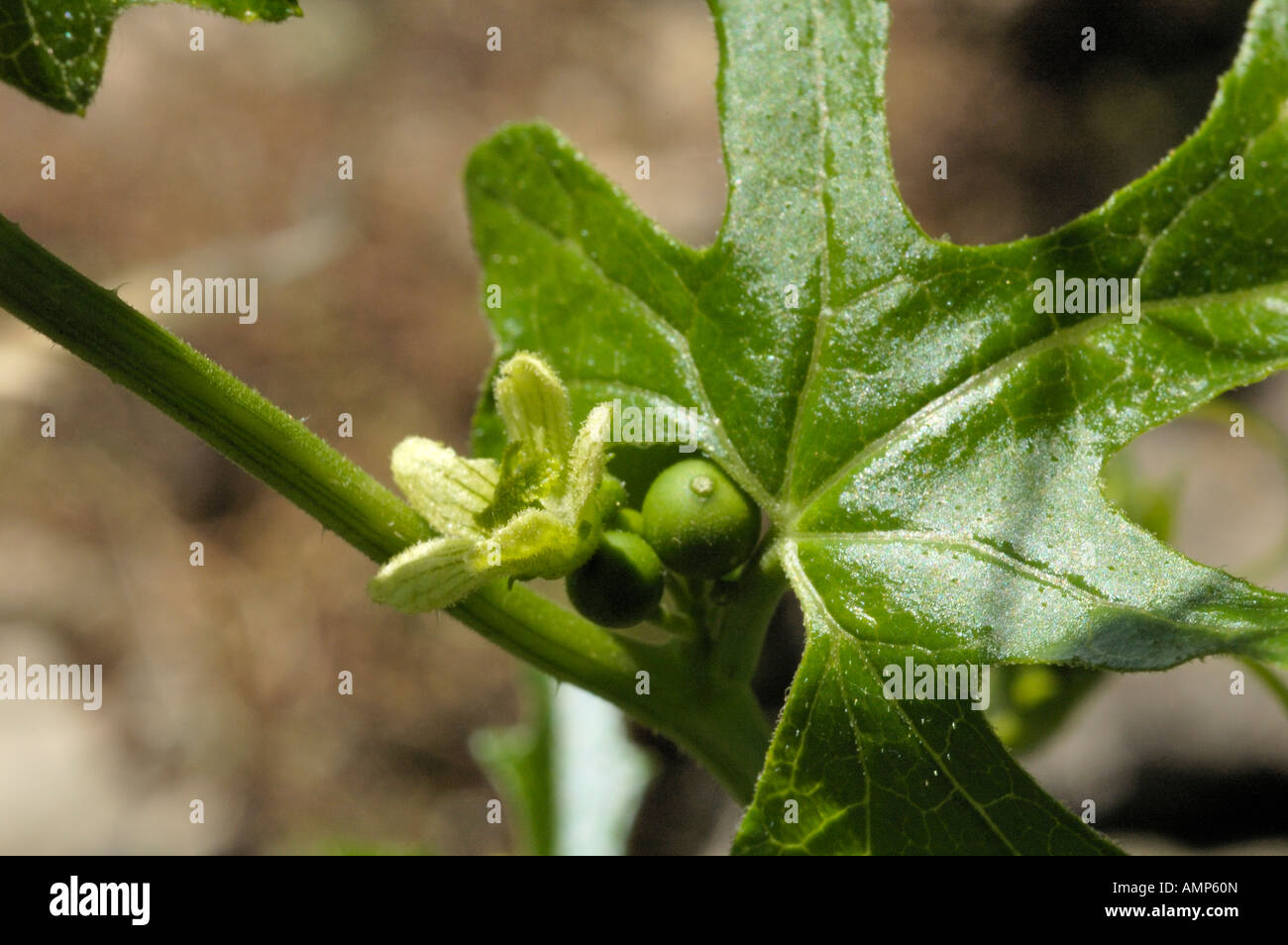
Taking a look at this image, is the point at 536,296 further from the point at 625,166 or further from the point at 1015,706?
the point at 625,166

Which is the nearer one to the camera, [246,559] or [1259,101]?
[1259,101]

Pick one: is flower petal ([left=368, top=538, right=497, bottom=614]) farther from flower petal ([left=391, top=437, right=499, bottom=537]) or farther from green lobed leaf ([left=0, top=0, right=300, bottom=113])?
green lobed leaf ([left=0, top=0, right=300, bottom=113])

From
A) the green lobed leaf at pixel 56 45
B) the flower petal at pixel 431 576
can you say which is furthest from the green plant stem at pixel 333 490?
the green lobed leaf at pixel 56 45

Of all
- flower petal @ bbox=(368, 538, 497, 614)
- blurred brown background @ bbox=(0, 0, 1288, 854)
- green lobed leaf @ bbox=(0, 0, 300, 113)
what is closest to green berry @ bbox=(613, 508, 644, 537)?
flower petal @ bbox=(368, 538, 497, 614)

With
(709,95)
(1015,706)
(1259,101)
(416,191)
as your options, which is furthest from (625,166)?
(1259,101)

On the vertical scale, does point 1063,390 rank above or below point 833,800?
above

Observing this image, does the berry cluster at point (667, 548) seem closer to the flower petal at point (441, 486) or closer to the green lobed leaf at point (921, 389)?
the green lobed leaf at point (921, 389)

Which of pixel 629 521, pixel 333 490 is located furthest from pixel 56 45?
pixel 629 521

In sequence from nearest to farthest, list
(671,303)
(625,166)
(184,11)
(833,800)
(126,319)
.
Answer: (126,319) → (833,800) → (671,303) → (625,166) → (184,11)
